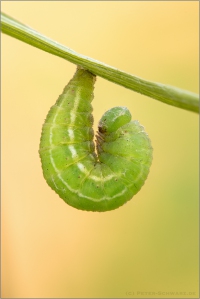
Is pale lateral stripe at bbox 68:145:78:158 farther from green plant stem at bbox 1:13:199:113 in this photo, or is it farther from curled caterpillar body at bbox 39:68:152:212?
green plant stem at bbox 1:13:199:113

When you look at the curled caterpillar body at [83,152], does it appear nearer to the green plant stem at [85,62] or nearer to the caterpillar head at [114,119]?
the caterpillar head at [114,119]

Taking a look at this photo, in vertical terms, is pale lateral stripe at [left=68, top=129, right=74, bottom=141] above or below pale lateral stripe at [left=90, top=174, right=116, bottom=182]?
above

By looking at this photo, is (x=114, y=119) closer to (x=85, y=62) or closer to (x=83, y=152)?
(x=83, y=152)

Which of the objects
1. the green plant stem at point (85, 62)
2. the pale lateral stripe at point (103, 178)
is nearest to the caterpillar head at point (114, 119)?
the pale lateral stripe at point (103, 178)

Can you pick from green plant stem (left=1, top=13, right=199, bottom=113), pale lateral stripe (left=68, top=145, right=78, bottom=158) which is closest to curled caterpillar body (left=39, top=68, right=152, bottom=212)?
pale lateral stripe (left=68, top=145, right=78, bottom=158)

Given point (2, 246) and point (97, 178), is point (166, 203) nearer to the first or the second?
point (2, 246)

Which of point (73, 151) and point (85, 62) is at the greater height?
point (85, 62)

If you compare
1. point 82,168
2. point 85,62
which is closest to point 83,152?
point 82,168

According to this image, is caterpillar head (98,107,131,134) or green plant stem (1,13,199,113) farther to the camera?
caterpillar head (98,107,131,134)

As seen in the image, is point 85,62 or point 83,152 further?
point 83,152
